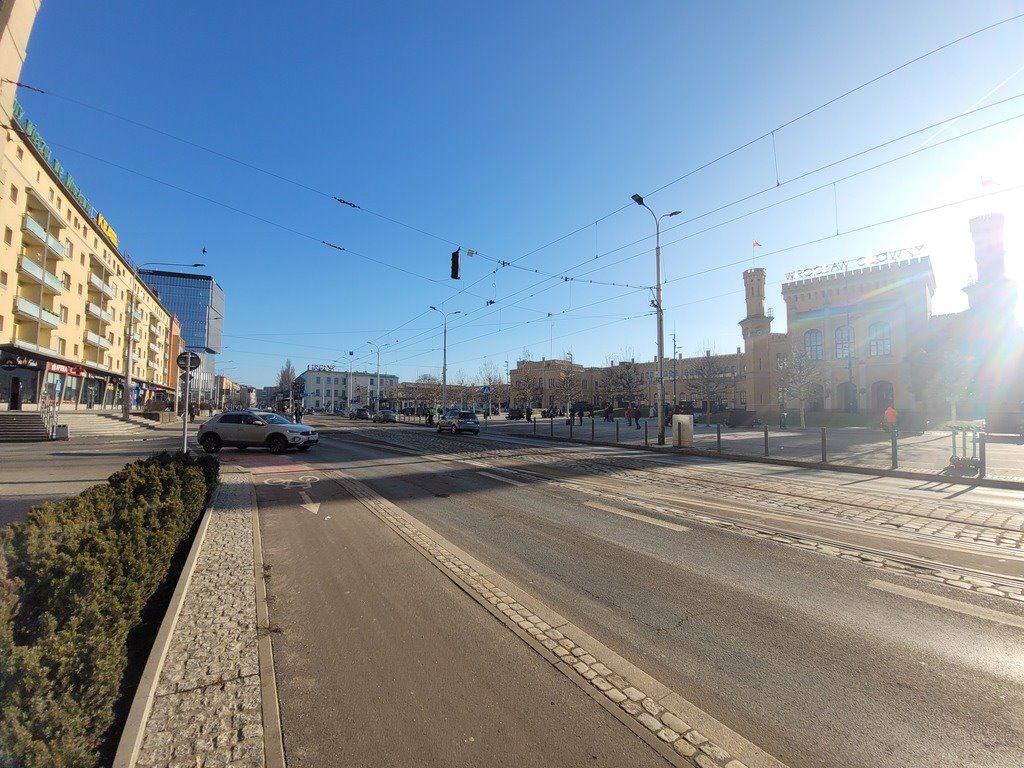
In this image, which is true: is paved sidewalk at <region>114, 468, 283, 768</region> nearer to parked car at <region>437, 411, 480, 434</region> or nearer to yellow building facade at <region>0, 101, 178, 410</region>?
parked car at <region>437, 411, 480, 434</region>

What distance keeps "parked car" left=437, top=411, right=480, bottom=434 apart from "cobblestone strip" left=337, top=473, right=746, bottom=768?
26.2 metres

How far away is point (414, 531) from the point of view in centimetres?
746

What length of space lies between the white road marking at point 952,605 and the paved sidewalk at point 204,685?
5.71 metres

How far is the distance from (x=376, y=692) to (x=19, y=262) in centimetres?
4558

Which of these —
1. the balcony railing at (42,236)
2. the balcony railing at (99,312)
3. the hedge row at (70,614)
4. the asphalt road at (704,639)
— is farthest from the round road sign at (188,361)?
the balcony railing at (99,312)

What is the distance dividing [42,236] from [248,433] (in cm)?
3067

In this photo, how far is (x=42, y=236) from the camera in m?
35.4

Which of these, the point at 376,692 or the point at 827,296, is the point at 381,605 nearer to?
the point at 376,692

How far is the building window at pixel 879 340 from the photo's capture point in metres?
48.6

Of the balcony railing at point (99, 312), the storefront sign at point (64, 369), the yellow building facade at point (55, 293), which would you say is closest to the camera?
the yellow building facade at point (55, 293)

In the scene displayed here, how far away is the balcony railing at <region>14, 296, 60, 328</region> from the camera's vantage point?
110 ft

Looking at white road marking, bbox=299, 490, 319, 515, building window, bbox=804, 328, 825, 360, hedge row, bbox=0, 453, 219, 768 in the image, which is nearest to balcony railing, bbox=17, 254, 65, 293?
white road marking, bbox=299, 490, 319, 515

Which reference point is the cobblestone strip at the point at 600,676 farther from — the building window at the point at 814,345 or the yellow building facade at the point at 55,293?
the building window at the point at 814,345

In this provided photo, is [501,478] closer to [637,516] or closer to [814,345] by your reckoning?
[637,516]
